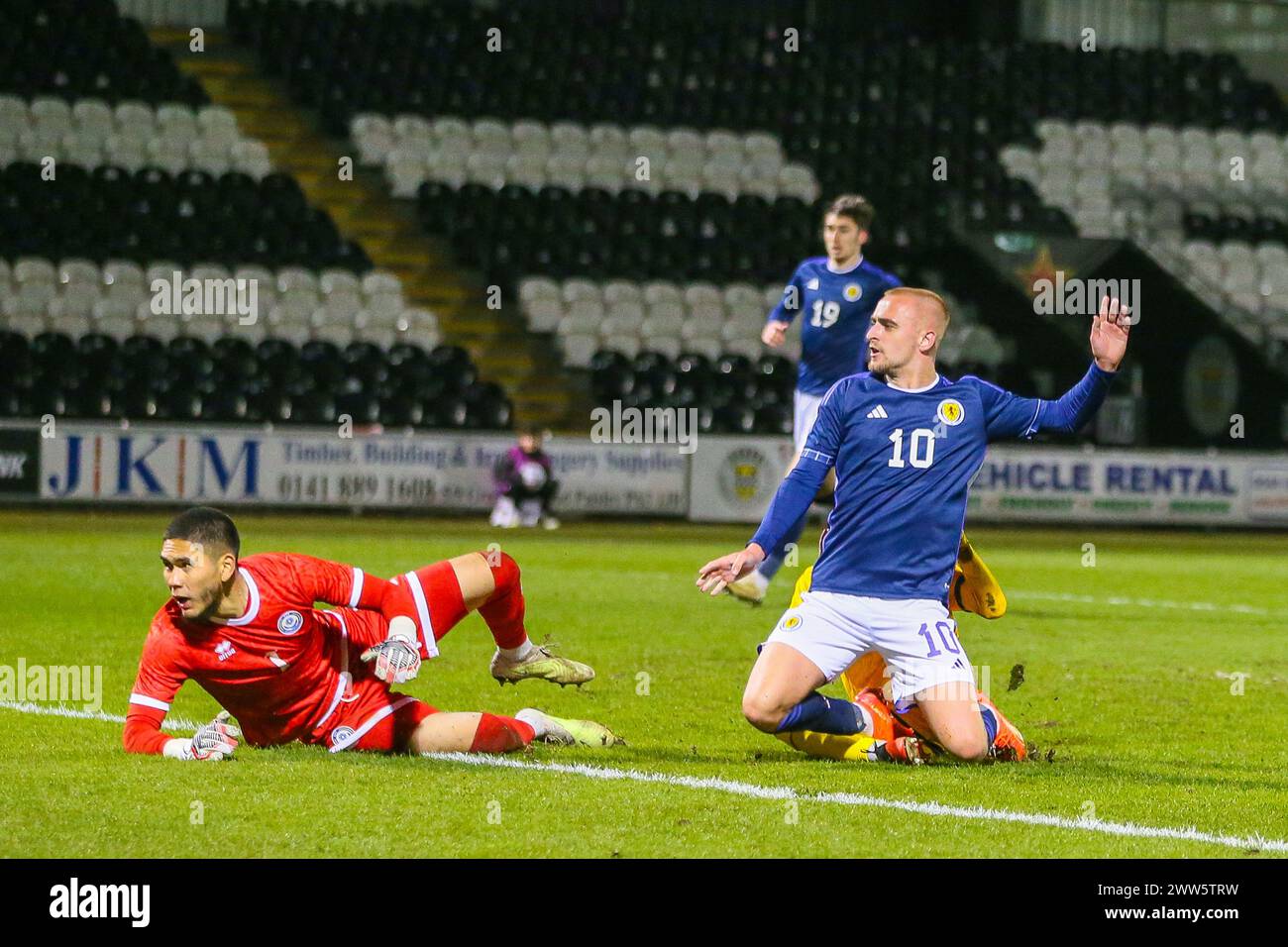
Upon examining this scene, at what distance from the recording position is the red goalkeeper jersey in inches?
252

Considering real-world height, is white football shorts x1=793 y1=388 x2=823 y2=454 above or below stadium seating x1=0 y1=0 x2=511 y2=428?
below

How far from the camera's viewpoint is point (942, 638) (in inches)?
269

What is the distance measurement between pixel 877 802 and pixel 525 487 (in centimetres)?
1577

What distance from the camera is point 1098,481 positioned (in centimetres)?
2372

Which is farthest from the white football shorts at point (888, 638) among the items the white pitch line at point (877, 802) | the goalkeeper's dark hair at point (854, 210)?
the goalkeeper's dark hair at point (854, 210)

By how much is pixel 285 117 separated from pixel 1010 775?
25.3 m

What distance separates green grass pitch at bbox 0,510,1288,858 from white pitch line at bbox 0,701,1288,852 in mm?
24

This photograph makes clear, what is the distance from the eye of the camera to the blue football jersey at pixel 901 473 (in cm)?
692

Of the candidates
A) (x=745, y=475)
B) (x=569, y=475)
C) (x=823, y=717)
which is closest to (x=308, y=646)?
(x=823, y=717)

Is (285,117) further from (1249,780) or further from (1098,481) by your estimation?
(1249,780)

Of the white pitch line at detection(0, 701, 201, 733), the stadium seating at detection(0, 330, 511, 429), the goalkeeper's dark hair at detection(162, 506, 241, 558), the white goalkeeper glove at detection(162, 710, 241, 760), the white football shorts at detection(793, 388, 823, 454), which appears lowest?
the white pitch line at detection(0, 701, 201, 733)

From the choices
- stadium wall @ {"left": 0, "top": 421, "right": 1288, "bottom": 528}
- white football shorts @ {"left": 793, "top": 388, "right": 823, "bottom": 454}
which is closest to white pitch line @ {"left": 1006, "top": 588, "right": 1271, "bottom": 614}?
white football shorts @ {"left": 793, "top": 388, "right": 823, "bottom": 454}

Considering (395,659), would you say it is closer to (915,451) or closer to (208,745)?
(208,745)

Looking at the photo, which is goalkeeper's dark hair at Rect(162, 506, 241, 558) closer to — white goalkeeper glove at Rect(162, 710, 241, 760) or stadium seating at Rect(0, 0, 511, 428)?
white goalkeeper glove at Rect(162, 710, 241, 760)
